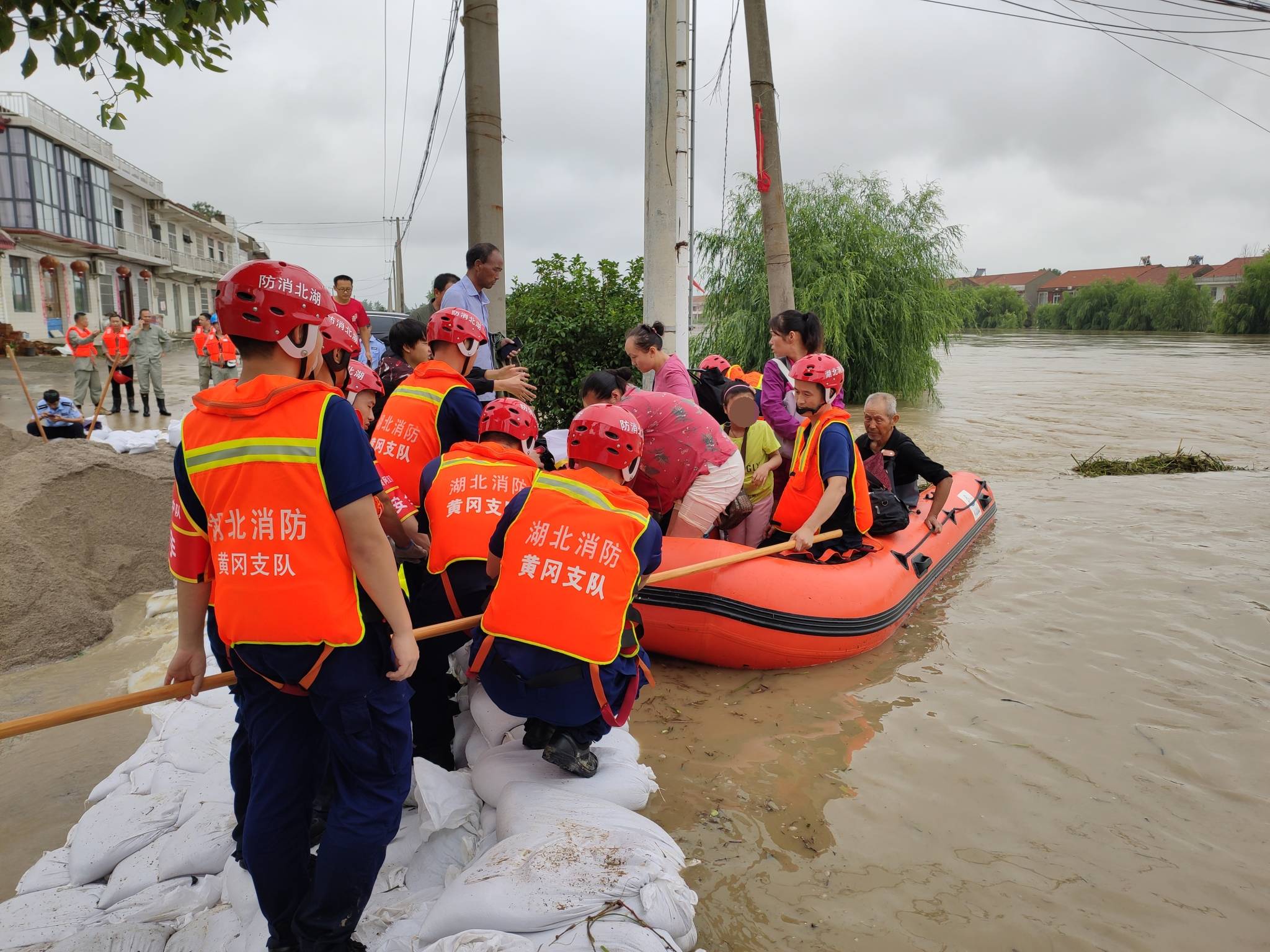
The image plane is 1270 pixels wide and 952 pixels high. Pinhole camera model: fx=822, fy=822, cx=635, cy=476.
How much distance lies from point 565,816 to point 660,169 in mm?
5595

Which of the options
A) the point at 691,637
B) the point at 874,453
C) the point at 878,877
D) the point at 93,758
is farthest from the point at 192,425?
the point at 874,453

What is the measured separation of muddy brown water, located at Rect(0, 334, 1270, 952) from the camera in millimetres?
2602

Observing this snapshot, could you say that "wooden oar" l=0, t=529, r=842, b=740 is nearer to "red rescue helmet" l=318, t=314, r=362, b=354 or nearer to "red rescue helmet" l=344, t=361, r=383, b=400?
"red rescue helmet" l=318, t=314, r=362, b=354

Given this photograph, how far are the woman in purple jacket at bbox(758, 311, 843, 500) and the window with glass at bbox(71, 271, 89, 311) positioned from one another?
33817 millimetres

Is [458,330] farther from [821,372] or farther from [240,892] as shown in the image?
[240,892]

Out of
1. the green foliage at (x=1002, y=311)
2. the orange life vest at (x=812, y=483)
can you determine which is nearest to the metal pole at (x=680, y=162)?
the orange life vest at (x=812, y=483)

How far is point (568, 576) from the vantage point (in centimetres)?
265

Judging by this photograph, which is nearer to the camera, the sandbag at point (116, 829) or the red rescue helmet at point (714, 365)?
the sandbag at point (116, 829)

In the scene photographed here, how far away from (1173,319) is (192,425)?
77.4 meters

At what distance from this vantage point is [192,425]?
1.90 meters

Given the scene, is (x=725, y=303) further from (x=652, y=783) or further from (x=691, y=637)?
(x=652, y=783)

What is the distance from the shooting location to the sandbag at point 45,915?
86.7 inches

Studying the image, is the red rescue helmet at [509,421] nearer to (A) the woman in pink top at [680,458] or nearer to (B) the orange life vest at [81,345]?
(A) the woman in pink top at [680,458]

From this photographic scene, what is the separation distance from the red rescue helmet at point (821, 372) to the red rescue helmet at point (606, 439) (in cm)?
188
